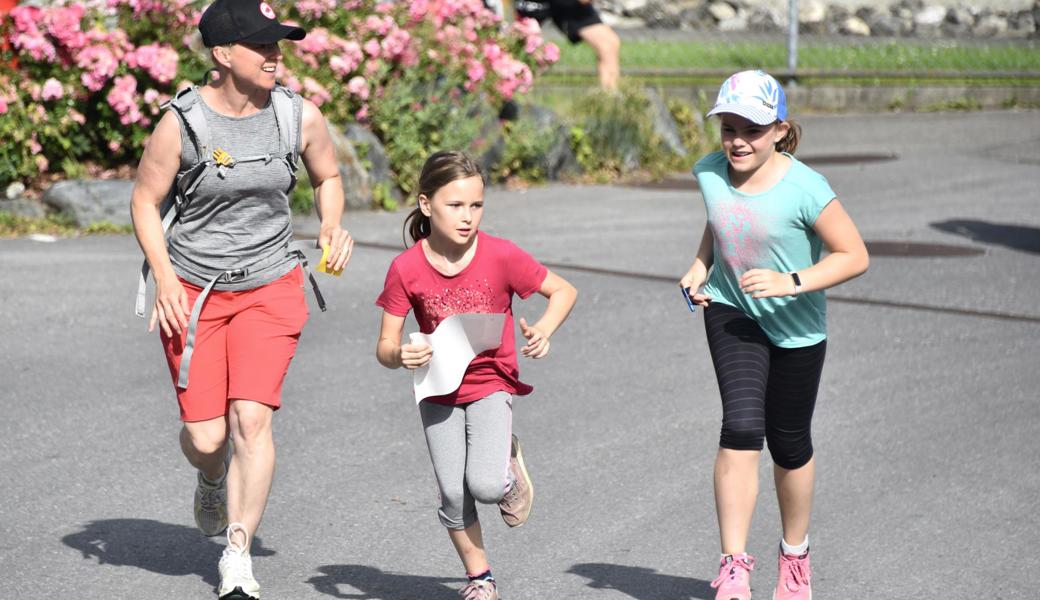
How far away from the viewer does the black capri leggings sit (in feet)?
14.5

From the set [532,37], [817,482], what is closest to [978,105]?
[532,37]

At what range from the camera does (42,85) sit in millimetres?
11789

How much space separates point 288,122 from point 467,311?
903 mm

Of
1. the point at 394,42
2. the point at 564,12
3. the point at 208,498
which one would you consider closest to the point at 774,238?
the point at 208,498

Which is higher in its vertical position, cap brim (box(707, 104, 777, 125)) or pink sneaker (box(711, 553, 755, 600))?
cap brim (box(707, 104, 777, 125))

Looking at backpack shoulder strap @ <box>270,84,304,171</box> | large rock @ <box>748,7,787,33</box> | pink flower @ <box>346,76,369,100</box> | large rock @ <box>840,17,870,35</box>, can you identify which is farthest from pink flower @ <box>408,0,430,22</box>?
large rock @ <box>840,17,870,35</box>

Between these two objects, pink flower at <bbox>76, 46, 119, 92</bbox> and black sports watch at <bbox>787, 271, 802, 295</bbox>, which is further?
pink flower at <bbox>76, 46, 119, 92</bbox>

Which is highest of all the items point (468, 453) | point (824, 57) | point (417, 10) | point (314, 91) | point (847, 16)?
point (468, 453)

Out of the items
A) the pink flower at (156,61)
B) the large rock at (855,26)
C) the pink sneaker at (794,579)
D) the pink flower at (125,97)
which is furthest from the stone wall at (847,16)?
the pink sneaker at (794,579)

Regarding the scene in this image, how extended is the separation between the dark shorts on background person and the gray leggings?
11599 mm

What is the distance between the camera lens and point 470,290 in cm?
439

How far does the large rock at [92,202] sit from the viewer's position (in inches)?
443

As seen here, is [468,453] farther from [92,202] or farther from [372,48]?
[372,48]

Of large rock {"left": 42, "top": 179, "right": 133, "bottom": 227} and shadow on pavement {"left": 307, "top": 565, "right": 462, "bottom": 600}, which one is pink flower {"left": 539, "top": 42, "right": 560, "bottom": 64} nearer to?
large rock {"left": 42, "top": 179, "right": 133, "bottom": 227}
